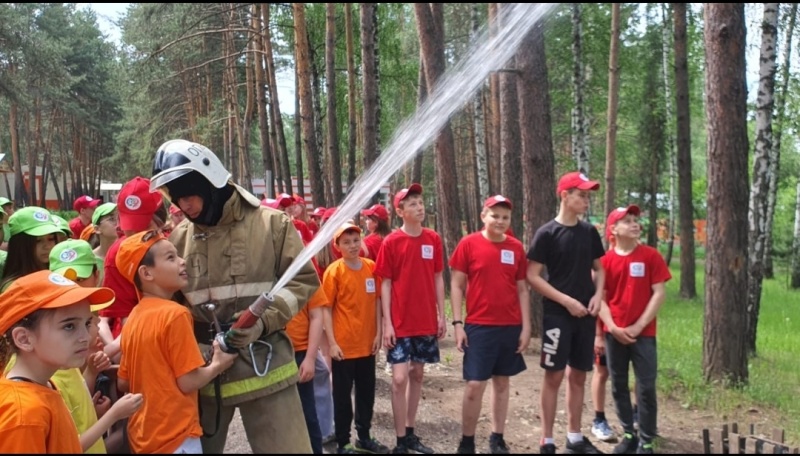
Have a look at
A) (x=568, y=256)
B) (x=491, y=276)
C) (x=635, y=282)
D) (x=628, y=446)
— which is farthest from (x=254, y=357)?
(x=628, y=446)

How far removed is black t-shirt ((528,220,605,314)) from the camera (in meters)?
5.55

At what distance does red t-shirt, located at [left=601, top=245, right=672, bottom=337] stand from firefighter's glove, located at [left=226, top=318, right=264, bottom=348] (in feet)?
12.7

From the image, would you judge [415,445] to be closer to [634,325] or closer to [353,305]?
[353,305]

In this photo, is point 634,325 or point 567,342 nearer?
point 567,342

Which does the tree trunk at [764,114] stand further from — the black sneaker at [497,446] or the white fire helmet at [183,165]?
the white fire helmet at [183,165]

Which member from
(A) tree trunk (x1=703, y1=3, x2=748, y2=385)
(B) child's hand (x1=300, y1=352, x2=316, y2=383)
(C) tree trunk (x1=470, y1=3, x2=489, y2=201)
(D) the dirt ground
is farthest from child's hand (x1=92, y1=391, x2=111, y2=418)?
(C) tree trunk (x1=470, y1=3, x2=489, y2=201)

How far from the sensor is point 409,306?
18.9 ft

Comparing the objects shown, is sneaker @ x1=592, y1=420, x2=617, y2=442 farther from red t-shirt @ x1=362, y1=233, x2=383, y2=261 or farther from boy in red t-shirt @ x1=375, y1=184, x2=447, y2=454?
red t-shirt @ x1=362, y1=233, x2=383, y2=261

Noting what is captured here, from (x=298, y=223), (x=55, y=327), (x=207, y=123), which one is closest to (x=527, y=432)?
(x=298, y=223)

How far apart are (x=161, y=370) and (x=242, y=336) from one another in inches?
18.2

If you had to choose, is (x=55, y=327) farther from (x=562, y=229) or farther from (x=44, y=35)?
(x=44, y=35)

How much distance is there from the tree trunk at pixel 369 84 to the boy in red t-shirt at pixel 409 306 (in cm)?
661

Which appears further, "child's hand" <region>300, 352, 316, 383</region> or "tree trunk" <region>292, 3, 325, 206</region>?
"tree trunk" <region>292, 3, 325, 206</region>

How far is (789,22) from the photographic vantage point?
59.3ft
